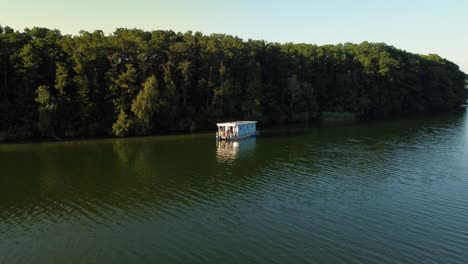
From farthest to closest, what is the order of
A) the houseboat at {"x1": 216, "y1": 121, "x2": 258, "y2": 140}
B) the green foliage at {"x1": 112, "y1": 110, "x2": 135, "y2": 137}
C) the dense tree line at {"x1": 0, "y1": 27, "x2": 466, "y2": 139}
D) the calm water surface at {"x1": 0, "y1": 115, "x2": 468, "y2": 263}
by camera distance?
the green foliage at {"x1": 112, "y1": 110, "x2": 135, "y2": 137} < the dense tree line at {"x1": 0, "y1": 27, "x2": 466, "y2": 139} < the houseboat at {"x1": 216, "y1": 121, "x2": 258, "y2": 140} < the calm water surface at {"x1": 0, "y1": 115, "x2": 468, "y2": 263}

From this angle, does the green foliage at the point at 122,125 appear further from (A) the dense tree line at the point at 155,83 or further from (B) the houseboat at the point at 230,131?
(B) the houseboat at the point at 230,131

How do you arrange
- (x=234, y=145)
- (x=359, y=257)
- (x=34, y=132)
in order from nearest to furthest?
(x=359, y=257)
(x=234, y=145)
(x=34, y=132)

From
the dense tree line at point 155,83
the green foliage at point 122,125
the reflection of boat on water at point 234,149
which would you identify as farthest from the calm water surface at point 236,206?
the dense tree line at point 155,83

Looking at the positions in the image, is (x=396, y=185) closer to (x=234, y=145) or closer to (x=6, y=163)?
(x=234, y=145)

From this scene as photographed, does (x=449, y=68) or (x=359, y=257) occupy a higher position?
(x=449, y=68)

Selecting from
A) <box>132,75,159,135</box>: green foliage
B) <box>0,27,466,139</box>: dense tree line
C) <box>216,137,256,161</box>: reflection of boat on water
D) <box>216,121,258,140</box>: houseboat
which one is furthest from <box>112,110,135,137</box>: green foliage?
<box>216,137,256,161</box>: reflection of boat on water

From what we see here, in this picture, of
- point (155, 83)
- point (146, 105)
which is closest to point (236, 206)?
point (146, 105)

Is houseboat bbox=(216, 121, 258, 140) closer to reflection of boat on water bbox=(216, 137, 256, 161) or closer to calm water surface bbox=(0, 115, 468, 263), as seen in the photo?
reflection of boat on water bbox=(216, 137, 256, 161)

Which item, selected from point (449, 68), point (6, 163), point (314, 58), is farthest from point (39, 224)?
point (449, 68)
